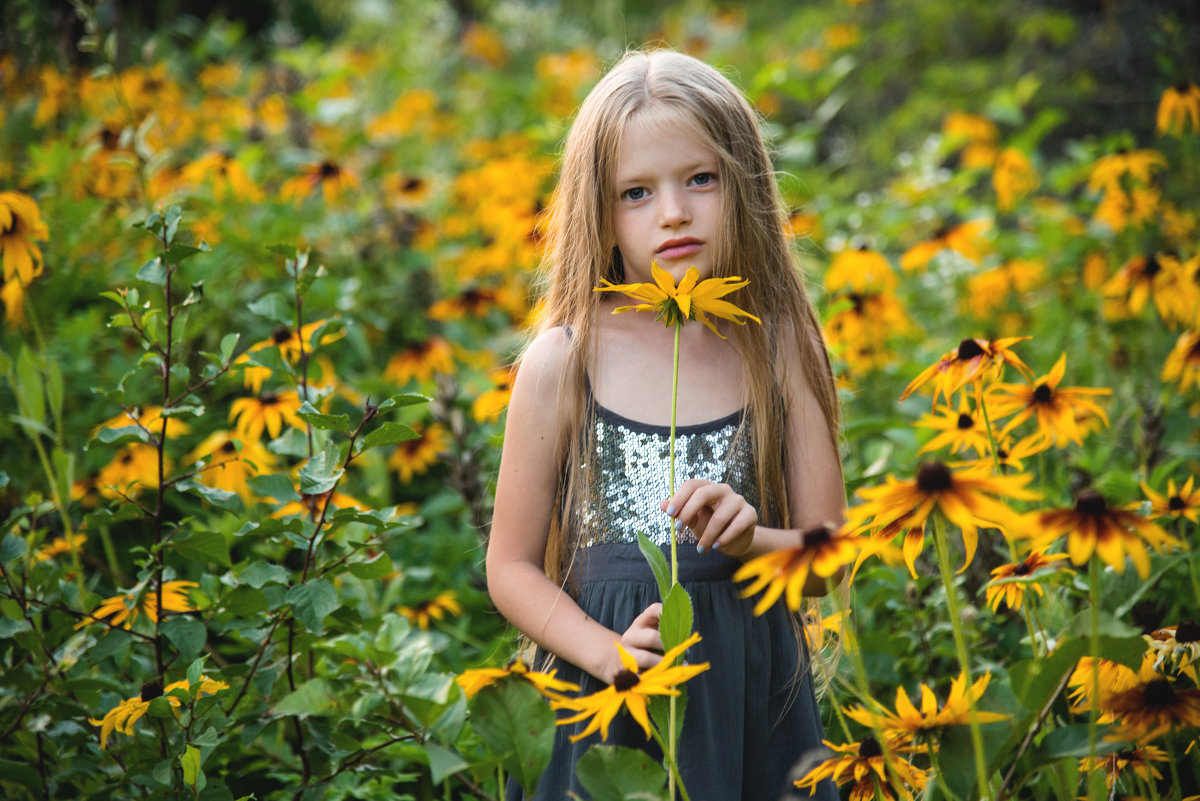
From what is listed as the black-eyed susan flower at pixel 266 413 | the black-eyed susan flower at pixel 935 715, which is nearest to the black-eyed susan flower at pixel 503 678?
the black-eyed susan flower at pixel 935 715

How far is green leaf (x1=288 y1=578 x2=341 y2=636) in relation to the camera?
130 centimetres

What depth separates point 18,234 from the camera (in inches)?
62.6

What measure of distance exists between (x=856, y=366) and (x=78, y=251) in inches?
93.3

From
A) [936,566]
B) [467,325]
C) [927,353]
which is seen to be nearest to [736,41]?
[467,325]

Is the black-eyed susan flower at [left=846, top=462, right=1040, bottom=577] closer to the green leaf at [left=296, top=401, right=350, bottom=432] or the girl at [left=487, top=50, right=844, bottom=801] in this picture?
the girl at [left=487, top=50, right=844, bottom=801]

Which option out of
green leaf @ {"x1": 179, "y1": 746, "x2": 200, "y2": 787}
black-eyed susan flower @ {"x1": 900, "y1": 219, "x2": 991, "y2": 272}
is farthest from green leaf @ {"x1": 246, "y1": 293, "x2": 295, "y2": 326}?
black-eyed susan flower @ {"x1": 900, "y1": 219, "x2": 991, "y2": 272}

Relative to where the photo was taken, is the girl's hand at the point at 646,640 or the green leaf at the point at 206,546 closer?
the girl's hand at the point at 646,640

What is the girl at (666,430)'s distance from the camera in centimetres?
130

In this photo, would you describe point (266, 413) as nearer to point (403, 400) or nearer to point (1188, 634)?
point (403, 400)

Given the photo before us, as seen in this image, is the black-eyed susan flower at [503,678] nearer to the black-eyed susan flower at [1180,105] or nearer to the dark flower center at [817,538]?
the dark flower center at [817,538]

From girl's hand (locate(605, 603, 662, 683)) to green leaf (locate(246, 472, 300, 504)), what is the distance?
0.59 m

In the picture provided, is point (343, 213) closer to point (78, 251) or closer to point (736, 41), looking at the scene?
point (78, 251)

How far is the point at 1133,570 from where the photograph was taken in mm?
1562

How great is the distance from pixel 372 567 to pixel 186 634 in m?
0.28
